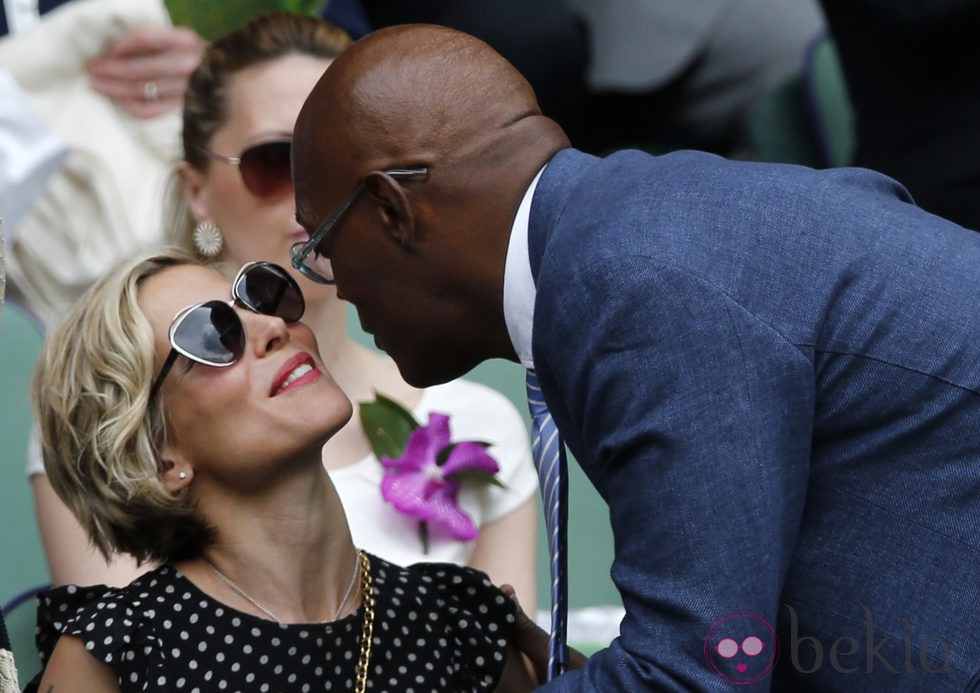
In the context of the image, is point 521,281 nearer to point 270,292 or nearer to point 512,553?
point 270,292

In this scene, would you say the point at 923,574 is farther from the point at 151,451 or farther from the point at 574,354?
the point at 151,451

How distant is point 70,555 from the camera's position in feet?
8.57

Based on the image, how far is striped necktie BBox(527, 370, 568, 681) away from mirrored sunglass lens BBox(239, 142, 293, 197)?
918mm

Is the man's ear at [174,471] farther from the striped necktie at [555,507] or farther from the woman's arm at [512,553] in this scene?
the woman's arm at [512,553]

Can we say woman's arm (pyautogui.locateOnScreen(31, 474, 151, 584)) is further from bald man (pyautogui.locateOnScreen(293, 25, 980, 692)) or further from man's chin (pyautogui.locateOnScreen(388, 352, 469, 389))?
bald man (pyautogui.locateOnScreen(293, 25, 980, 692))

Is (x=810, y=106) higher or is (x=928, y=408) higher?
(x=928, y=408)

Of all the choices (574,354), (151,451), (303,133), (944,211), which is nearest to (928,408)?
(574,354)

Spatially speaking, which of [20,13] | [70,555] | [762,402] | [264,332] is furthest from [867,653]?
[20,13]

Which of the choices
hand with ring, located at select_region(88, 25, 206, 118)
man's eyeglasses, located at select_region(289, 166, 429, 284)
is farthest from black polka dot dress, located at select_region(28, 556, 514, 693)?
hand with ring, located at select_region(88, 25, 206, 118)

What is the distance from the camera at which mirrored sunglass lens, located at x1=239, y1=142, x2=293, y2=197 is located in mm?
2852

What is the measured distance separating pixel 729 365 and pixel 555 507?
59cm

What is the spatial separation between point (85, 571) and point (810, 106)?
97.3 inches

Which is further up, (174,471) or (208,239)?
(174,471)

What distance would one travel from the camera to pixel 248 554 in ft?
7.21
